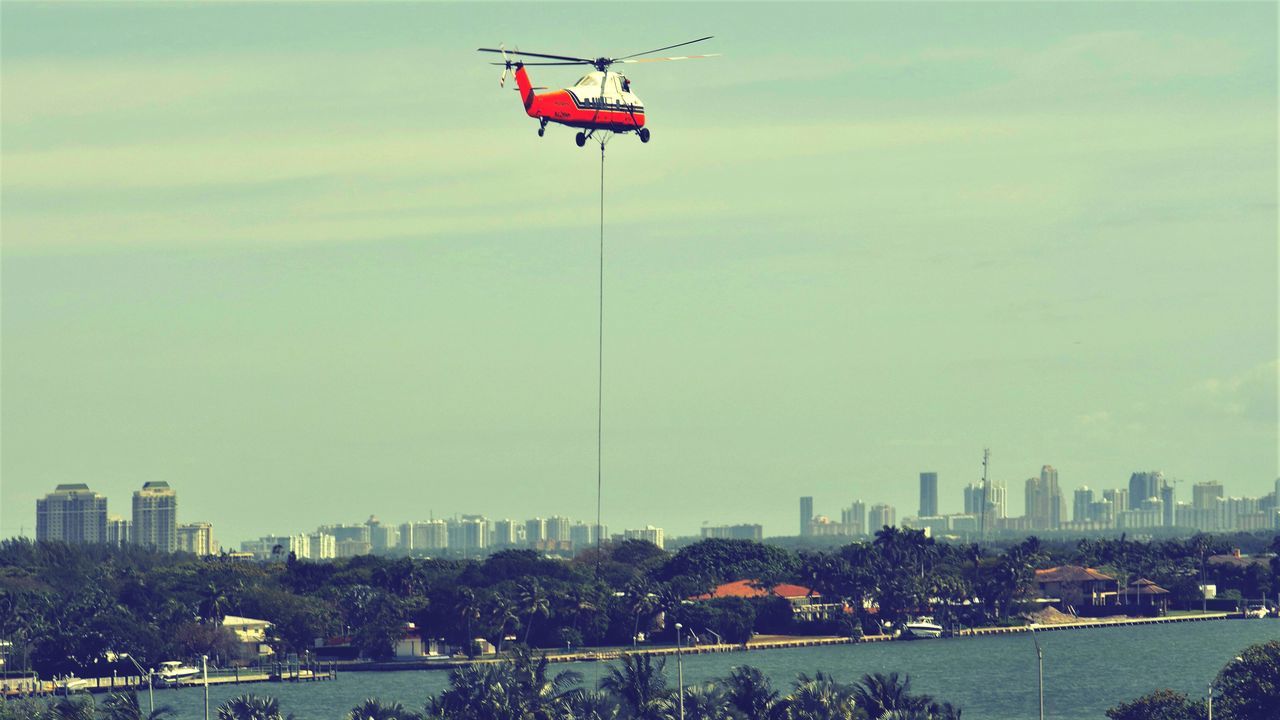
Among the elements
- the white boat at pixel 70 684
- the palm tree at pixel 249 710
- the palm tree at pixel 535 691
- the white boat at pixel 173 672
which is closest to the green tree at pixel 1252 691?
the palm tree at pixel 535 691

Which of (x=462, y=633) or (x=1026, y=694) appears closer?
(x=1026, y=694)

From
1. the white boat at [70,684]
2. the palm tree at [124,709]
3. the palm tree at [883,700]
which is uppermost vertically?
the palm tree at [883,700]

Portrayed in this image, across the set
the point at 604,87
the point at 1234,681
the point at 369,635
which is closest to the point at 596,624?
the point at 369,635

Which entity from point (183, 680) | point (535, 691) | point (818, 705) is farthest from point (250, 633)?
point (818, 705)

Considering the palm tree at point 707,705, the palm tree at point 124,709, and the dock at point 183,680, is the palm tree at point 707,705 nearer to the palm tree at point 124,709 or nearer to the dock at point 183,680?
the palm tree at point 124,709

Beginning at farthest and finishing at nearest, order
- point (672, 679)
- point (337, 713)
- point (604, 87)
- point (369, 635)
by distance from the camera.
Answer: point (369, 635) < point (672, 679) < point (337, 713) < point (604, 87)

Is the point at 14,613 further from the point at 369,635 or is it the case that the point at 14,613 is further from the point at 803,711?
the point at 803,711
